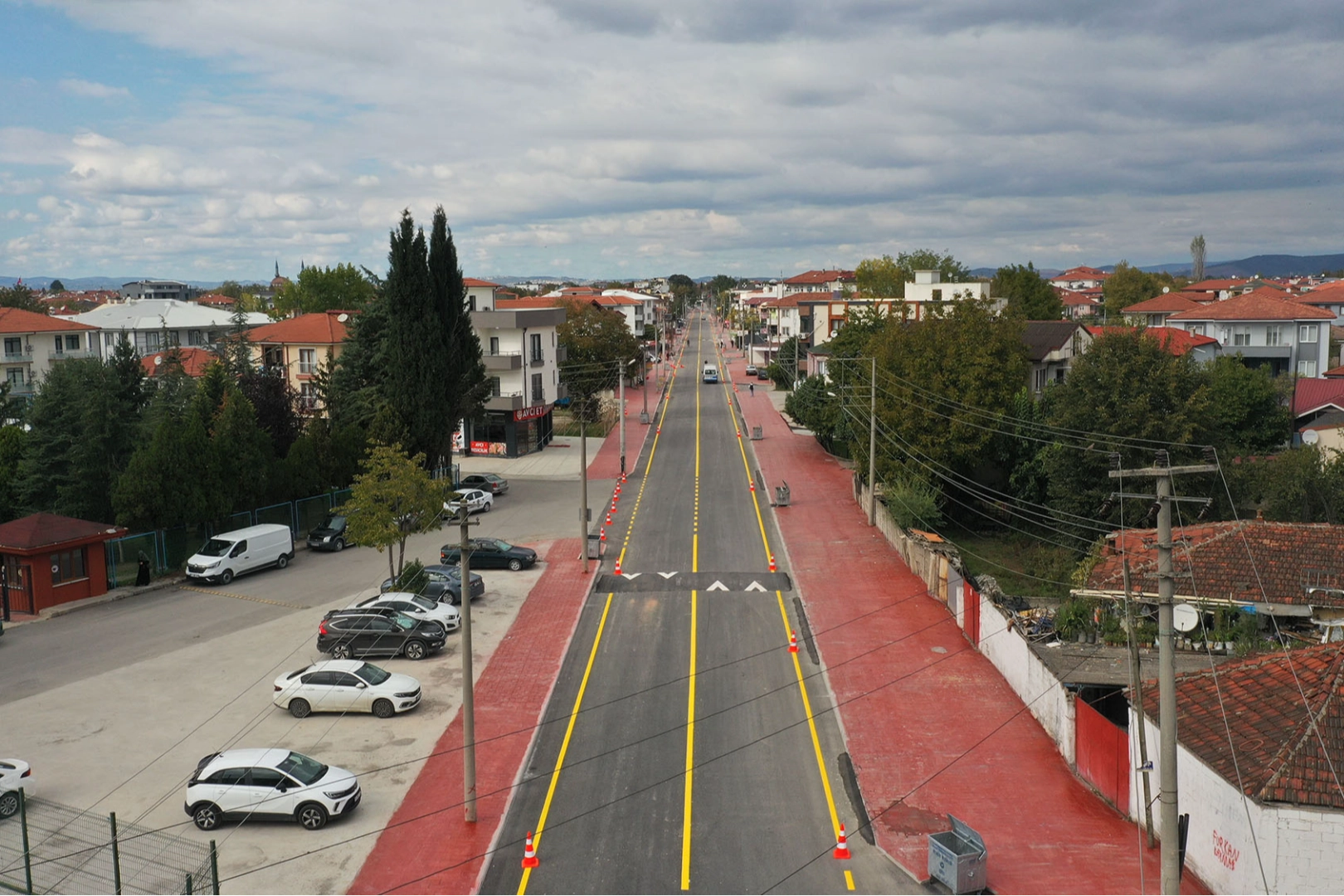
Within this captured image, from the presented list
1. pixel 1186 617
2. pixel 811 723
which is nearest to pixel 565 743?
pixel 811 723

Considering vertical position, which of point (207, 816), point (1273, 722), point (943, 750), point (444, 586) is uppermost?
point (1273, 722)

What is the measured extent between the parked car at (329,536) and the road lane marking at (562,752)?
14.3 meters

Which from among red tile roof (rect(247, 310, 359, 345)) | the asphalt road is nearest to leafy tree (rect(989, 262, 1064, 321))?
red tile roof (rect(247, 310, 359, 345))

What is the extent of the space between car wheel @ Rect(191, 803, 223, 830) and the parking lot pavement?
201mm

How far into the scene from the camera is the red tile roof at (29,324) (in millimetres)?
68312

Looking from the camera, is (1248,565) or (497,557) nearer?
(1248,565)

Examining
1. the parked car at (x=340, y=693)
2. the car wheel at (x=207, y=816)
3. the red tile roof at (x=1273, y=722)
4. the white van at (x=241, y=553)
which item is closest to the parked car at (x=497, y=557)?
the white van at (x=241, y=553)

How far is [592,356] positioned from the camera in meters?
83.9

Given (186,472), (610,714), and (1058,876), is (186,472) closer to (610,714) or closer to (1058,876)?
(610,714)

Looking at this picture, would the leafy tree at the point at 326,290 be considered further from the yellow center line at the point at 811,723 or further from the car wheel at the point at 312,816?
the car wheel at the point at 312,816

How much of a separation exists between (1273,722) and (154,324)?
10024cm

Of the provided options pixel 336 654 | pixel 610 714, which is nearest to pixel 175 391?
pixel 336 654

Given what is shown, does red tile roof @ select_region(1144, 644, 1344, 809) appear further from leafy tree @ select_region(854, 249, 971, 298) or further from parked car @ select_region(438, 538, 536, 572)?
leafy tree @ select_region(854, 249, 971, 298)

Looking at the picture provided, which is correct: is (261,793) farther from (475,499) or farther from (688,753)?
(475,499)
